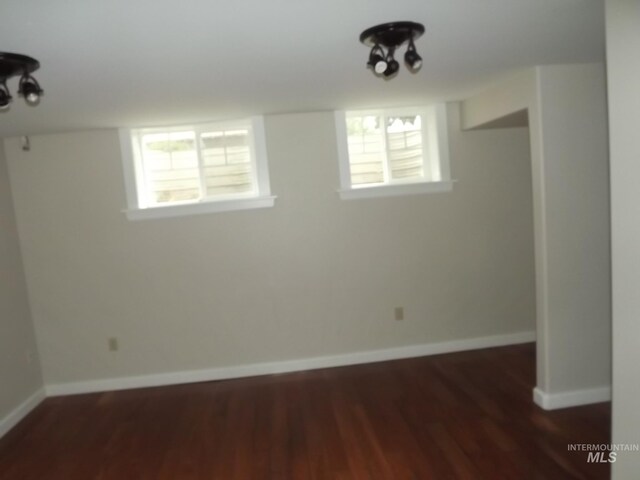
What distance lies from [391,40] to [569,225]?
5.54 ft

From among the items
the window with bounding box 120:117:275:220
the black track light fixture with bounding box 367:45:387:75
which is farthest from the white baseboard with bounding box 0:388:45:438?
the black track light fixture with bounding box 367:45:387:75

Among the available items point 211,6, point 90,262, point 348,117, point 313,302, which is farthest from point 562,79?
point 90,262

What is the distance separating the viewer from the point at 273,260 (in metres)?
3.41

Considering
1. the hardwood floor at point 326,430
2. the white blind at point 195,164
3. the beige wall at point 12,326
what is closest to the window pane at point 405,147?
the white blind at point 195,164

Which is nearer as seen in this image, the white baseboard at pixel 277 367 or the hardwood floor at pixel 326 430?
the hardwood floor at pixel 326 430

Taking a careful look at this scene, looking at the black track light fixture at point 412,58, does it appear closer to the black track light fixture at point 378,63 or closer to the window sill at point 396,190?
the black track light fixture at point 378,63

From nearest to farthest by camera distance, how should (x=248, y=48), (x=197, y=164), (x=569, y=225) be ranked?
(x=248, y=48) < (x=569, y=225) < (x=197, y=164)

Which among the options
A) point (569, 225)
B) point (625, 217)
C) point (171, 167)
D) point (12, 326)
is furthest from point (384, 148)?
point (12, 326)

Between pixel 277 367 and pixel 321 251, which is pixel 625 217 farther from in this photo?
pixel 277 367

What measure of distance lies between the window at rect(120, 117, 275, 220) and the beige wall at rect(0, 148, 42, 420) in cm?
100

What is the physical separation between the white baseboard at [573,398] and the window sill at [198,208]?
2.41 m

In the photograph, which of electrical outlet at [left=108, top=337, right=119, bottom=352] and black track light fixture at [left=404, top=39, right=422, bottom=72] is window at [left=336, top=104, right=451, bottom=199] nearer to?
black track light fixture at [left=404, top=39, right=422, bottom=72]

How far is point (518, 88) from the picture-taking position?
2.57 metres

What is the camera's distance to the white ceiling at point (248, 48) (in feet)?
4.49
